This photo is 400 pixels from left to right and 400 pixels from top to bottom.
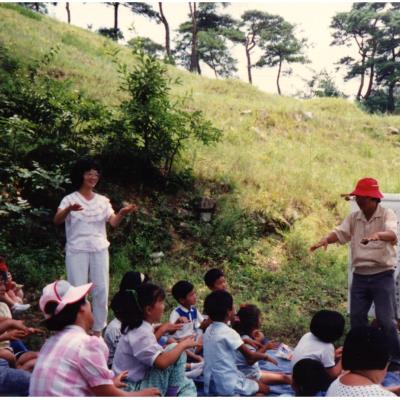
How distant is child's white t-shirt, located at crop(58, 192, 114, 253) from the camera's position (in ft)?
14.5

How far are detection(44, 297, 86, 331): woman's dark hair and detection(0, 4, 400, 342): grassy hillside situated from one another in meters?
3.59

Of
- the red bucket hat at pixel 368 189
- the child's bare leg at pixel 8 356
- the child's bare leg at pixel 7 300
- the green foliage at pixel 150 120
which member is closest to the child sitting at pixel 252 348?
the red bucket hat at pixel 368 189

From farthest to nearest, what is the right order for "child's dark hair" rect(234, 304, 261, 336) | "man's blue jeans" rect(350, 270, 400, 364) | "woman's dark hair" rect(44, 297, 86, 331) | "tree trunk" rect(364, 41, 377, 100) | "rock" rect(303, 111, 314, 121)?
"tree trunk" rect(364, 41, 377, 100), "rock" rect(303, 111, 314, 121), "child's dark hair" rect(234, 304, 261, 336), "man's blue jeans" rect(350, 270, 400, 364), "woman's dark hair" rect(44, 297, 86, 331)

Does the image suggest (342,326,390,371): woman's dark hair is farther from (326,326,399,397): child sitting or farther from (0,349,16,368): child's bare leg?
(0,349,16,368): child's bare leg

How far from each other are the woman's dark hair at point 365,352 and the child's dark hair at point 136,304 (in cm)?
139

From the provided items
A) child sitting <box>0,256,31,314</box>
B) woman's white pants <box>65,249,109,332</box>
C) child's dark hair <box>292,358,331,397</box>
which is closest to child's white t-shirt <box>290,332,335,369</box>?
child's dark hair <box>292,358,331,397</box>

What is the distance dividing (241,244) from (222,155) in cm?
275

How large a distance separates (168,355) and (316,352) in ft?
3.90

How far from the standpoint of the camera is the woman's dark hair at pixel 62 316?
245 centimetres

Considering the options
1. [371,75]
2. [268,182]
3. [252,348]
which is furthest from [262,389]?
[371,75]

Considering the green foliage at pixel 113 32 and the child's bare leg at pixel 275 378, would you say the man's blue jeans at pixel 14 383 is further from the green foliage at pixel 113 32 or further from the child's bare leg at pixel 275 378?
the green foliage at pixel 113 32

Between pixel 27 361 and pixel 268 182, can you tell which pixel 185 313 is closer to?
pixel 27 361

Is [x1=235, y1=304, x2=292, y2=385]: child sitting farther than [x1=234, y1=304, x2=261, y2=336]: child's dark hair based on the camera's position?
No

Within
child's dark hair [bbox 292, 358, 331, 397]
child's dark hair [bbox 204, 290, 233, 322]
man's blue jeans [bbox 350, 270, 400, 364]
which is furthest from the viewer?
man's blue jeans [bbox 350, 270, 400, 364]
